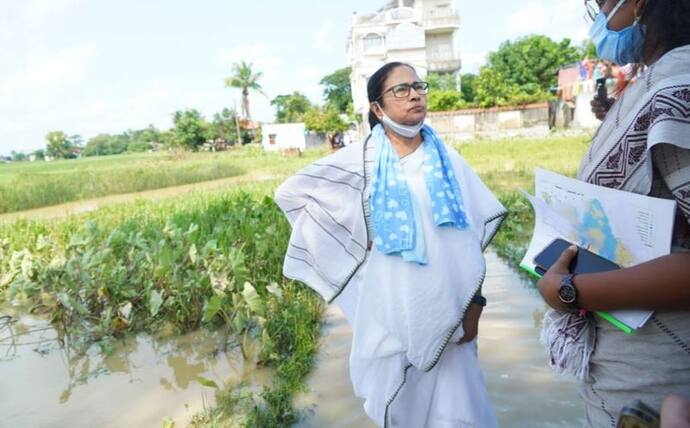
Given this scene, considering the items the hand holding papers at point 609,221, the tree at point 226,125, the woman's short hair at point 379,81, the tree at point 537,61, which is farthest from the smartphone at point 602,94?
the tree at point 226,125

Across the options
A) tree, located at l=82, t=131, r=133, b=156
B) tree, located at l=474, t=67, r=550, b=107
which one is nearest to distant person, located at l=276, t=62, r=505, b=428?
tree, located at l=474, t=67, r=550, b=107

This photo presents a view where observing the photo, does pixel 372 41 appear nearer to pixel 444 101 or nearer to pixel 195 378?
pixel 444 101

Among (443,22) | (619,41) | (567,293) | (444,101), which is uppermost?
(443,22)

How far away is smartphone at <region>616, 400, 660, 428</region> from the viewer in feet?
2.57

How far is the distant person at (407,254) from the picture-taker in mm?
1931

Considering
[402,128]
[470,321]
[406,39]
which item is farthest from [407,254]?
[406,39]

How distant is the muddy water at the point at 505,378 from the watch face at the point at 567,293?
1.77 meters

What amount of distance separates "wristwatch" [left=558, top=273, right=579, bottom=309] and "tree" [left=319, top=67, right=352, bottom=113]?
154 feet

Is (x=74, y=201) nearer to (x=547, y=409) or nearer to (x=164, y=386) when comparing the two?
(x=164, y=386)

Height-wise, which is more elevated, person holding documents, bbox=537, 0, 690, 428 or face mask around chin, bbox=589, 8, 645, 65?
face mask around chin, bbox=589, 8, 645, 65

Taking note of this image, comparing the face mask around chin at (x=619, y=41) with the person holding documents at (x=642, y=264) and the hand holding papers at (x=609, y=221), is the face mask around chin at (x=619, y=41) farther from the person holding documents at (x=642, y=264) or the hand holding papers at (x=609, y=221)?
the hand holding papers at (x=609, y=221)

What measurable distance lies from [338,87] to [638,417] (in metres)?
50.3

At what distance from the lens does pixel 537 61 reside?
30.7 meters

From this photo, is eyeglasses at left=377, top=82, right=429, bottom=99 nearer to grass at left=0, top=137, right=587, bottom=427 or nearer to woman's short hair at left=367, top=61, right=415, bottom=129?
woman's short hair at left=367, top=61, right=415, bottom=129
